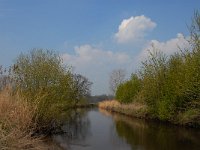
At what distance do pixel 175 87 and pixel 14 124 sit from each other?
2023 cm

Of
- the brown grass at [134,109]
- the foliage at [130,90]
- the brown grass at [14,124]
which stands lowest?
the brown grass at [14,124]

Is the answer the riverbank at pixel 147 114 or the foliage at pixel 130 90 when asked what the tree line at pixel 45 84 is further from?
the foliage at pixel 130 90

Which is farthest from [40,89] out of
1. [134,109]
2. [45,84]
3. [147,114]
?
[134,109]

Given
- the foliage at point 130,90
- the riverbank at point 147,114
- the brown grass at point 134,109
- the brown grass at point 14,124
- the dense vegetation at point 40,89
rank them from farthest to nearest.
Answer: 1. the foliage at point 130,90
2. the brown grass at point 134,109
3. the riverbank at point 147,114
4. the dense vegetation at point 40,89
5. the brown grass at point 14,124

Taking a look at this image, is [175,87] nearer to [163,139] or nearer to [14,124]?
[163,139]

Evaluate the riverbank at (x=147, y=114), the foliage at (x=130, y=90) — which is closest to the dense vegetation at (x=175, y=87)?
the riverbank at (x=147, y=114)

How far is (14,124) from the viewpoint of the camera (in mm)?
16484

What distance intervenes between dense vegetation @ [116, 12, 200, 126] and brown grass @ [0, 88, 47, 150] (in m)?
14.1

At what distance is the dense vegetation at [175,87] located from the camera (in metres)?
28.2

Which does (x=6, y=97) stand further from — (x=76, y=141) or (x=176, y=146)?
(x=176, y=146)

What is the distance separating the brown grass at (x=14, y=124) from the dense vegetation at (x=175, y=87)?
14147 millimetres

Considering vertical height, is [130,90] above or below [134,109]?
above

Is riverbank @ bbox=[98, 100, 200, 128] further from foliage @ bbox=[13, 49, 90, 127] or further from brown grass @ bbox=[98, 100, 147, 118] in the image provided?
foliage @ bbox=[13, 49, 90, 127]

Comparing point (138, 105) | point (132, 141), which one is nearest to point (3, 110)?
point (132, 141)
